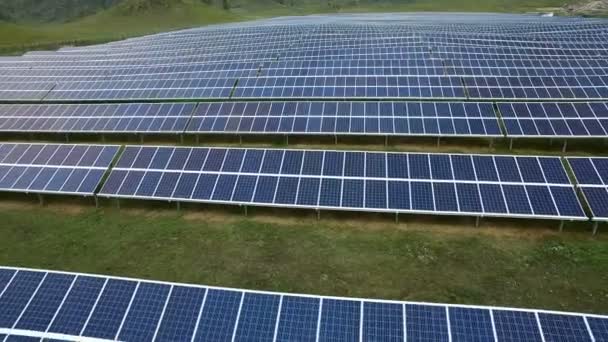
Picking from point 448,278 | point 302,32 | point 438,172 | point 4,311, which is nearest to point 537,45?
point 302,32

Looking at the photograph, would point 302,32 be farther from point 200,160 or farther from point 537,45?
point 200,160

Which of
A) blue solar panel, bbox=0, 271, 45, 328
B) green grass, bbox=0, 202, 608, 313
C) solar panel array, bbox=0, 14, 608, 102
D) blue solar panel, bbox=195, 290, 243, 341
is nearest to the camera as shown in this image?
blue solar panel, bbox=195, 290, 243, 341

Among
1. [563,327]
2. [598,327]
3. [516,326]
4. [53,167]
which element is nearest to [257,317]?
[516,326]

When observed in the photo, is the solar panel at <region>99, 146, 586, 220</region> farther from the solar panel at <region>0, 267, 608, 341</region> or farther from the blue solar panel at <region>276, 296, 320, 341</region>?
the blue solar panel at <region>276, 296, 320, 341</region>

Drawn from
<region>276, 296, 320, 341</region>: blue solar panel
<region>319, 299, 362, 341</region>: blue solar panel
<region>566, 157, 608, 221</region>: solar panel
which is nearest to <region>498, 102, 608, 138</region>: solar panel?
<region>566, 157, 608, 221</region>: solar panel

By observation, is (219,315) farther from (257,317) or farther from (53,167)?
(53,167)

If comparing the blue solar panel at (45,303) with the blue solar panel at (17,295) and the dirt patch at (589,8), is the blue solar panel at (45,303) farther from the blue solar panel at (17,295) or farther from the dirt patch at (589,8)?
the dirt patch at (589,8)
